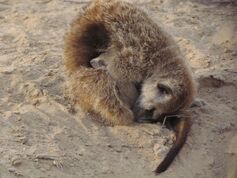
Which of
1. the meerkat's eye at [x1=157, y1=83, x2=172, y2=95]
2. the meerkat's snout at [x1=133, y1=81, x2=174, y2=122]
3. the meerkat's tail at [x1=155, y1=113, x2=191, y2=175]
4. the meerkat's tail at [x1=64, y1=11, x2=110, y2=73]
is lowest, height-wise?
the meerkat's tail at [x1=155, y1=113, x2=191, y2=175]

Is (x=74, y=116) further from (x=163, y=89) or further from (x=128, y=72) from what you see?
(x=163, y=89)

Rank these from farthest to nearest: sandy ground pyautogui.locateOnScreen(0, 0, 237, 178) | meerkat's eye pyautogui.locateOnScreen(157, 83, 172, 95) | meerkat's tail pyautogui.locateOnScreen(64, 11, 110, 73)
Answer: meerkat's tail pyautogui.locateOnScreen(64, 11, 110, 73)
meerkat's eye pyautogui.locateOnScreen(157, 83, 172, 95)
sandy ground pyautogui.locateOnScreen(0, 0, 237, 178)

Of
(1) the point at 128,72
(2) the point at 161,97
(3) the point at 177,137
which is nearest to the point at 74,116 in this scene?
(1) the point at 128,72

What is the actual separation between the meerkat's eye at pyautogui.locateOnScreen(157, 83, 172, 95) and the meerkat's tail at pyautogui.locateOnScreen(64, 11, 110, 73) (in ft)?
1.73

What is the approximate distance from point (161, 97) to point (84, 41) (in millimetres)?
749

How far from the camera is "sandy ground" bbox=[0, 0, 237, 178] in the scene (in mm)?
4367

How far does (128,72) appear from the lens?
4.84 metres

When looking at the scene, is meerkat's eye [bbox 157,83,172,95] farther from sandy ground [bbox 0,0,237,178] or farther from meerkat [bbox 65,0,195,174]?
sandy ground [bbox 0,0,237,178]

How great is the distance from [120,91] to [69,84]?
44cm

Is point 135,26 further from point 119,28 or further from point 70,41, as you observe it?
point 70,41

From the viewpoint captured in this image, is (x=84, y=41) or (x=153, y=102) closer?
(x=153, y=102)

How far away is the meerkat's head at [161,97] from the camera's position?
15.7 ft

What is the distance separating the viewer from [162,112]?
483cm

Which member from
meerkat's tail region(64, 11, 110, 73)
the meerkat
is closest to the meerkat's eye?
the meerkat
